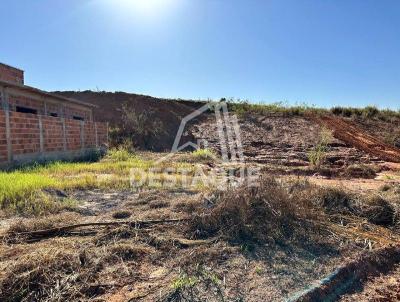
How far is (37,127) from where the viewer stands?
9.55 meters

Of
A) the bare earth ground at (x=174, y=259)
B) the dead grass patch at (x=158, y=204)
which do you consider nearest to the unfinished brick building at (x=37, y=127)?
the bare earth ground at (x=174, y=259)

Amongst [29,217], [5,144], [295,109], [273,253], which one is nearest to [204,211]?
[273,253]

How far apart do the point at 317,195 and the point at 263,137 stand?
12.7 metres

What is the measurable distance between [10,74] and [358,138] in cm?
1594

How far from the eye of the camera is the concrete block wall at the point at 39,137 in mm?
8281

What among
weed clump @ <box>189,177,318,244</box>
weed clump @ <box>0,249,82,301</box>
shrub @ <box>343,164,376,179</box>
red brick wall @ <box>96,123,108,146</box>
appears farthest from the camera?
red brick wall @ <box>96,123,108,146</box>

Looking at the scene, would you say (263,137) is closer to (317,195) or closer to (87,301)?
(317,195)

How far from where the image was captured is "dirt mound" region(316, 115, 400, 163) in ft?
49.6

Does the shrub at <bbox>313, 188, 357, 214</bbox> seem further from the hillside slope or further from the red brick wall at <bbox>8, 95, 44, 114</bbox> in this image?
the hillside slope

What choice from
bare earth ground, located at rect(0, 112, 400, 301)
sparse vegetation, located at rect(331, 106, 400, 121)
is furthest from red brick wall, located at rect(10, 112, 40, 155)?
sparse vegetation, located at rect(331, 106, 400, 121)

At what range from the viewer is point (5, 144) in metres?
8.22

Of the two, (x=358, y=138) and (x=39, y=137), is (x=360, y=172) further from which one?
(x=39, y=137)

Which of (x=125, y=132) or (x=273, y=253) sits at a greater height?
(x=125, y=132)

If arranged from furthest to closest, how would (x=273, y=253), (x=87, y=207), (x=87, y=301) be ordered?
(x=87, y=207)
(x=273, y=253)
(x=87, y=301)
